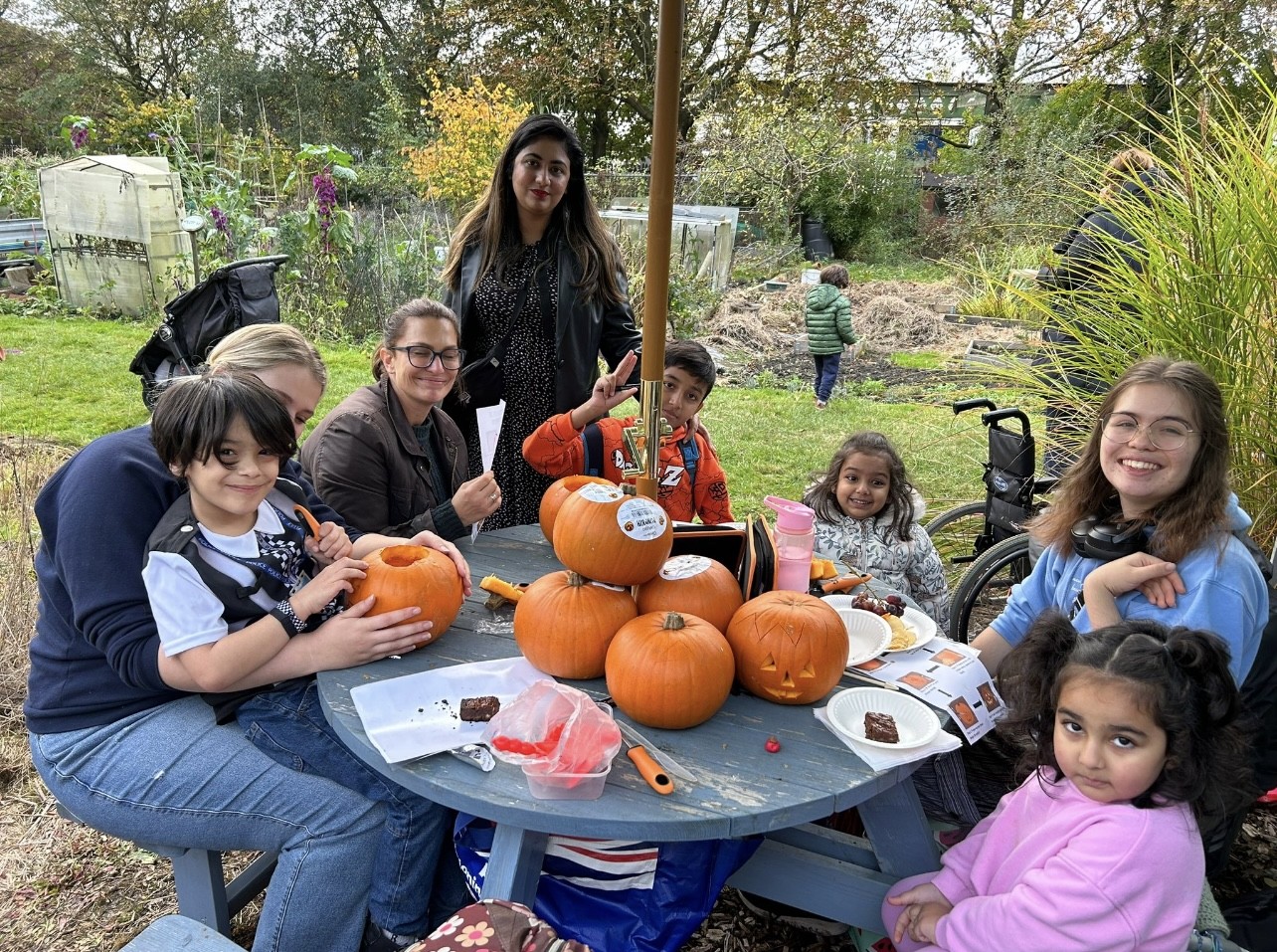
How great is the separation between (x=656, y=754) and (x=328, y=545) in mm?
951

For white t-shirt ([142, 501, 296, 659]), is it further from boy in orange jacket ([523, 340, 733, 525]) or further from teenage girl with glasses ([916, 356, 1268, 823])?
teenage girl with glasses ([916, 356, 1268, 823])

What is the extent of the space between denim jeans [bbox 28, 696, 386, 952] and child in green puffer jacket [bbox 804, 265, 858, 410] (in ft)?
20.9

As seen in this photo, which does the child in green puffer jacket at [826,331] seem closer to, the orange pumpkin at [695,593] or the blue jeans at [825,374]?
the blue jeans at [825,374]

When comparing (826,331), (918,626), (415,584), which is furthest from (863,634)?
(826,331)

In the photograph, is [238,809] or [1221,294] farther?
[1221,294]

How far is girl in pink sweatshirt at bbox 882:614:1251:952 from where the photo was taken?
1377mm

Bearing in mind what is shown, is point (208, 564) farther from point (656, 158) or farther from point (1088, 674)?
point (1088, 674)

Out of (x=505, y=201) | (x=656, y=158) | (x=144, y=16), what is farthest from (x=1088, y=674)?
(x=144, y=16)

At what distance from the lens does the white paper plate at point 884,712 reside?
1537 mm

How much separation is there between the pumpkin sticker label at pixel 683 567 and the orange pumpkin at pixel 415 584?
0.48 meters

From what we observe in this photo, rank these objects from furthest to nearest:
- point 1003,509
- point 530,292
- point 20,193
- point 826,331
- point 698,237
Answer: point 20,193
point 698,237
point 826,331
point 1003,509
point 530,292

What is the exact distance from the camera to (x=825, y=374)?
25.9 ft

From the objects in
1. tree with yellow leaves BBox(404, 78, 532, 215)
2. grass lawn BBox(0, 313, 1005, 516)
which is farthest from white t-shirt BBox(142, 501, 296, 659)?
tree with yellow leaves BBox(404, 78, 532, 215)

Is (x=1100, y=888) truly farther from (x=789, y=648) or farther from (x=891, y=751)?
(x=789, y=648)
